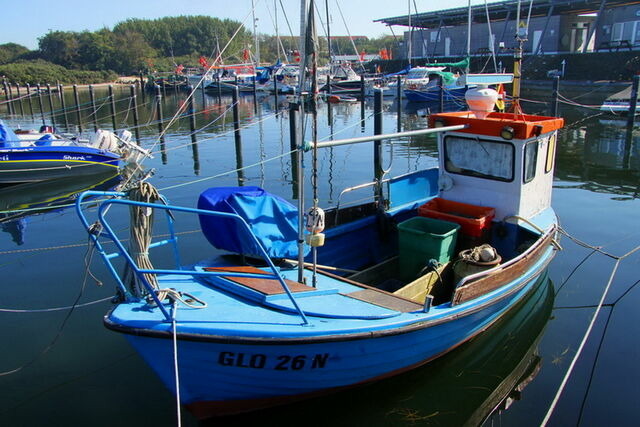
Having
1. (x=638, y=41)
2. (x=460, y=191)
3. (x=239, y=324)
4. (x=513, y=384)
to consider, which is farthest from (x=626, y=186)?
(x=638, y=41)

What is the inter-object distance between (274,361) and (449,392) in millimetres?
2415

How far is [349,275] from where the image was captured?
716cm

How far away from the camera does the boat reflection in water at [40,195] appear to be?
41.1 feet

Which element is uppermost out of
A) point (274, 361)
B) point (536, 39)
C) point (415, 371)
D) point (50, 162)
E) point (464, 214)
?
point (536, 39)

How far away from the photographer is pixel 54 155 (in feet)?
51.1

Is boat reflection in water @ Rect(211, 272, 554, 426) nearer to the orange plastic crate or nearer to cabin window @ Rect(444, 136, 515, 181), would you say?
the orange plastic crate

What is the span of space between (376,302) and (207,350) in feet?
5.94

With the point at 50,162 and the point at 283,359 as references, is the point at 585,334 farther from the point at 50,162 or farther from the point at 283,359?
the point at 50,162

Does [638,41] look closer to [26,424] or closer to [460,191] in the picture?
[460,191]

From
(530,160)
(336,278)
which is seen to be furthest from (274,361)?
(530,160)

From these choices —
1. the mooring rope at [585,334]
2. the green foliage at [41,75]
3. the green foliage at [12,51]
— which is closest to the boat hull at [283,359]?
the mooring rope at [585,334]

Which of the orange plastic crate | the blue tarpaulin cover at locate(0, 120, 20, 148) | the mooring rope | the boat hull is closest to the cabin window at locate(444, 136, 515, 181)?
the orange plastic crate

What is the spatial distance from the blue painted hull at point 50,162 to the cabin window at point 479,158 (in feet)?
38.9

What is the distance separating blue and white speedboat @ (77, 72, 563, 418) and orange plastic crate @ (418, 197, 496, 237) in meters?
0.02
